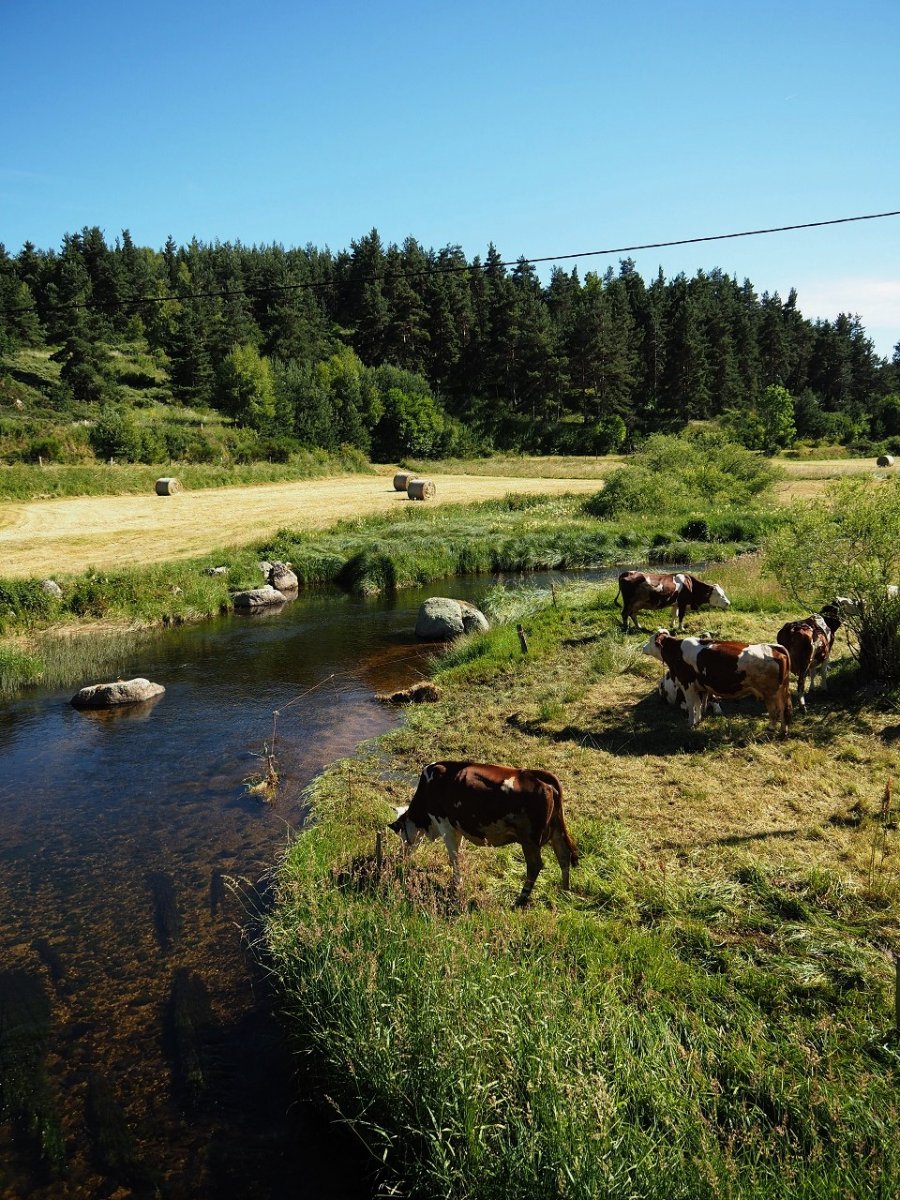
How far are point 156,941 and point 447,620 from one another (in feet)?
43.2

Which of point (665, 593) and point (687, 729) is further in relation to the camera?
point (665, 593)

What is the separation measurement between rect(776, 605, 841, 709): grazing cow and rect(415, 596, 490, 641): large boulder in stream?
8.62 meters

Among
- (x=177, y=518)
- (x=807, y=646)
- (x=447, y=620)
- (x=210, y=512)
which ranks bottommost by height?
(x=447, y=620)

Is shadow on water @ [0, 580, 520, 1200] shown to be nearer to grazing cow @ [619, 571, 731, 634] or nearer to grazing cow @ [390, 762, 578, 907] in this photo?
grazing cow @ [390, 762, 578, 907]

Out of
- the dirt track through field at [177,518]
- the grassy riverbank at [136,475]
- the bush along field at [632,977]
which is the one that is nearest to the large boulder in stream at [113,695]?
the bush along field at [632,977]

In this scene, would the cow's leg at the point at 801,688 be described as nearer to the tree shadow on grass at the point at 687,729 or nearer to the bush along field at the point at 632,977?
the tree shadow on grass at the point at 687,729

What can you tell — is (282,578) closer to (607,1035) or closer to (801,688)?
(801,688)

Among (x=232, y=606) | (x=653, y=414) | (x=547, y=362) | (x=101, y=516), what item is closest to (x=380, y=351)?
(x=547, y=362)

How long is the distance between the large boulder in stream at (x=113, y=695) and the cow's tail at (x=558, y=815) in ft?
37.2

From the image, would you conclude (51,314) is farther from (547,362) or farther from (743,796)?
(743,796)

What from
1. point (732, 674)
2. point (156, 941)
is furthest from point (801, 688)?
point (156, 941)

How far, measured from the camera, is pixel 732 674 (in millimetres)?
11172

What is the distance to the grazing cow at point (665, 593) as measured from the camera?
1719 cm

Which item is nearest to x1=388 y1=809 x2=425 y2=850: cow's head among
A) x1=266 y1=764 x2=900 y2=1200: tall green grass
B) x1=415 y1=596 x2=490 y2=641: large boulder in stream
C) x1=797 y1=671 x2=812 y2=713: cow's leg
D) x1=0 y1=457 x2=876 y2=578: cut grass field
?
x1=266 y1=764 x2=900 y2=1200: tall green grass
